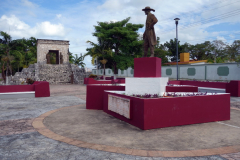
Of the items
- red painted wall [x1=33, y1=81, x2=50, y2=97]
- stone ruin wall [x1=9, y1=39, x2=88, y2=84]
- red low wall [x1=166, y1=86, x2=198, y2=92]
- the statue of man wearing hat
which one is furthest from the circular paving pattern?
stone ruin wall [x1=9, y1=39, x2=88, y2=84]

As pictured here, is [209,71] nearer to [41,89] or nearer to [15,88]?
[41,89]

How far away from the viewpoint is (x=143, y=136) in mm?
5598

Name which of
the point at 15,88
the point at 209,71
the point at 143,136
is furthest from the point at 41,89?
the point at 209,71

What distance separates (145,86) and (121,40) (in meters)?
23.3

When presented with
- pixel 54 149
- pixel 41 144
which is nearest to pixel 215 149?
pixel 54 149

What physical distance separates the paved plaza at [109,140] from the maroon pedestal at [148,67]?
2.26 m

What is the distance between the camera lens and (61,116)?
809 centimetres

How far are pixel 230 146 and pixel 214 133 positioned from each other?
1.07 meters

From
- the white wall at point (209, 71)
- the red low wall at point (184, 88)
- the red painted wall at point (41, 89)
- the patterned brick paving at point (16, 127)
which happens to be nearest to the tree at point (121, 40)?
the white wall at point (209, 71)

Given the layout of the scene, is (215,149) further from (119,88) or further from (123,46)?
(123,46)

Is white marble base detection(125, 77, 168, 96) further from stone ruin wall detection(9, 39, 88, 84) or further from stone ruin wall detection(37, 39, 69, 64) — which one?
stone ruin wall detection(37, 39, 69, 64)

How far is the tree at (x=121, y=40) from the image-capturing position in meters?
29.1

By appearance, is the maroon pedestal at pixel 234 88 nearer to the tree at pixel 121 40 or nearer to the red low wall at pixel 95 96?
the red low wall at pixel 95 96

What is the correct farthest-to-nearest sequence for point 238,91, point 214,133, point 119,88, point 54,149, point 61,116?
point 238,91
point 119,88
point 61,116
point 214,133
point 54,149
